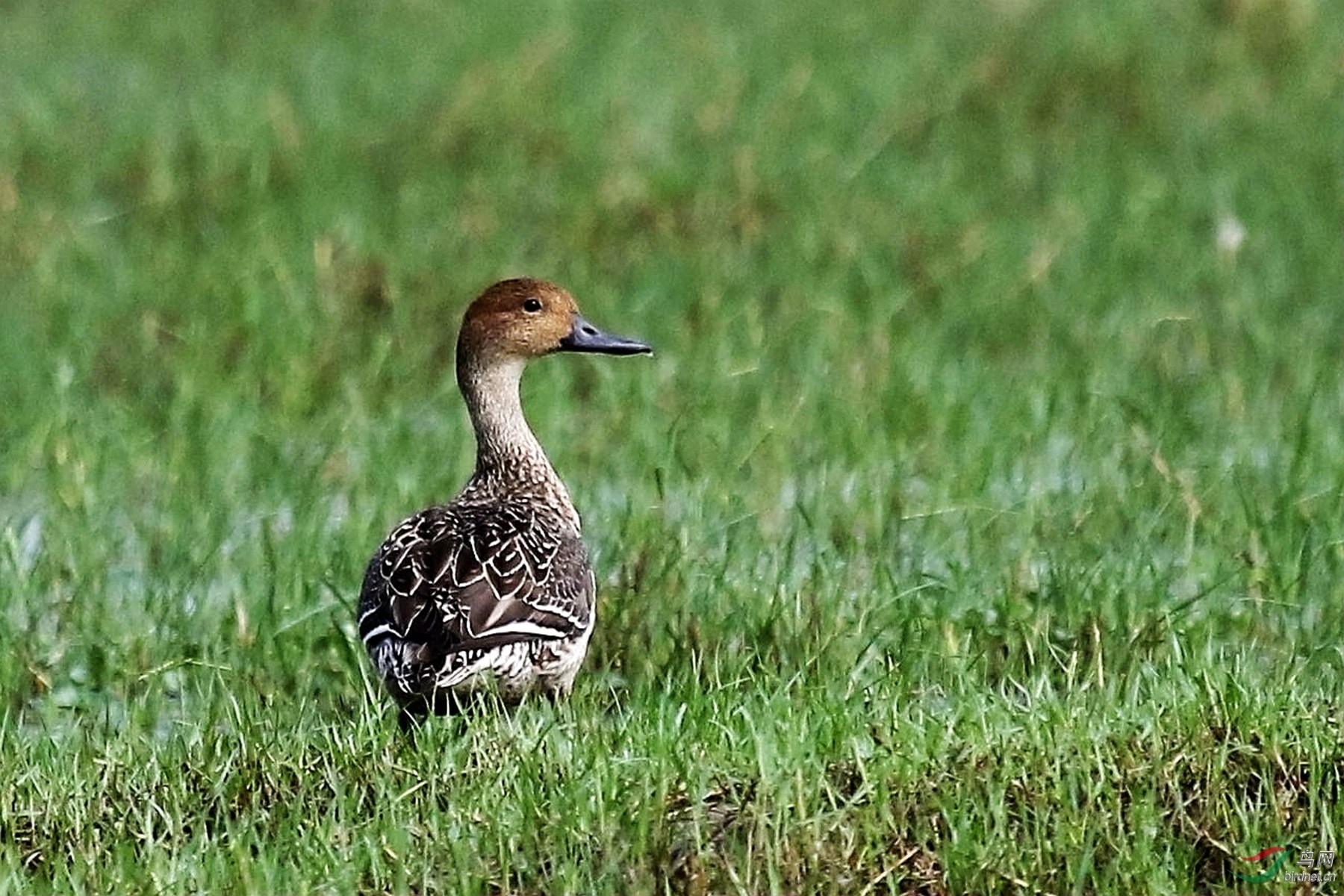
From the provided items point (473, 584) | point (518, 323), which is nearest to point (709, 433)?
point (518, 323)

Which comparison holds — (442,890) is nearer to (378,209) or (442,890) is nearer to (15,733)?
(15,733)

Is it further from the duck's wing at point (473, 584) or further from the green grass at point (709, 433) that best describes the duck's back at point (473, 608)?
the green grass at point (709, 433)

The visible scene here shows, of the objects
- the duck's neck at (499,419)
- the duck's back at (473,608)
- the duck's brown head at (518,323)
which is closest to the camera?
the duck's back at (473,608)

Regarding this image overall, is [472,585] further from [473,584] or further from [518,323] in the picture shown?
[518,323]

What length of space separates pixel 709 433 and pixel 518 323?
123 cm

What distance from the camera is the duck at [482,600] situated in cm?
533

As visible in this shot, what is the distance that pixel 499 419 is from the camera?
6.40 metres

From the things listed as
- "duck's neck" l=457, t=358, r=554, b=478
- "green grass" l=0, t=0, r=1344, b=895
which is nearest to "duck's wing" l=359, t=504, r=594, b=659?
"green grass" l=0, t=0, r=1344, b=895

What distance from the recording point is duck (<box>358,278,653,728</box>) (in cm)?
533

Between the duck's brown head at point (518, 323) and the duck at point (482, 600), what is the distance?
359mm

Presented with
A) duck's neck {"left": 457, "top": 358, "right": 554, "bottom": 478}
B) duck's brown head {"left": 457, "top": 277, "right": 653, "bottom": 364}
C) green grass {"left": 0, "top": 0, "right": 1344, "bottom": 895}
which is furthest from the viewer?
duck's brown head {"left": 457, "top": 277, "right": 653, "bottom": 364}

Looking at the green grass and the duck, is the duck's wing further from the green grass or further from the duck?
the green grass

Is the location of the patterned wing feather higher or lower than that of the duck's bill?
lower

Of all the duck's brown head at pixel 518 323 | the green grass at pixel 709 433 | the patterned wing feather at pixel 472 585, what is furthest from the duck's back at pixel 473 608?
the duck's brown head at pixel 518 323
